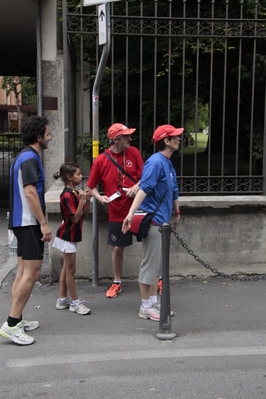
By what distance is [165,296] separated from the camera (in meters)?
3.92

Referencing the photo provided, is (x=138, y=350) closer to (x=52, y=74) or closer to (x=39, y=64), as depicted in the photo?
(x=52, y=74)

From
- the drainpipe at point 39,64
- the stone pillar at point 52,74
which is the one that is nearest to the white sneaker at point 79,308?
the stone pillar at point 52,74

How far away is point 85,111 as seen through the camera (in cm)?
701

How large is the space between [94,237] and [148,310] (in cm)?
114

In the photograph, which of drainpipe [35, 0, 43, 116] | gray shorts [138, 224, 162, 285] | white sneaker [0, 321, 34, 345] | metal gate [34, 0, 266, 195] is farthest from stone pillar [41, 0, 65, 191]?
white sneaker [0, 321, 34, 345]

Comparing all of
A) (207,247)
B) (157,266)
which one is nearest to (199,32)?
(207,247)

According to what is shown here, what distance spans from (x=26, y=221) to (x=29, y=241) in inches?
6.7

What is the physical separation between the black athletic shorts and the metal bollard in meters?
1.06

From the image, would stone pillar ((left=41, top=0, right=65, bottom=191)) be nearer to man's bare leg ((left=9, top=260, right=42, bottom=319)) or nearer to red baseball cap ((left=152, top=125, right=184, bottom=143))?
red baseball cap ((left=152, top=125, right=184, bottom=143))

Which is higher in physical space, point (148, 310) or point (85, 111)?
point (85, 111)

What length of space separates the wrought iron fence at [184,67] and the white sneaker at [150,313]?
181 cm

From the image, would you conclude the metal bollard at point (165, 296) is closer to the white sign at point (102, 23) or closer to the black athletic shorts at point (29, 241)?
the black athletic shorts at point (29, 241)

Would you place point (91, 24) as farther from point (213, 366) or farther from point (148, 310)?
point (213, 366)

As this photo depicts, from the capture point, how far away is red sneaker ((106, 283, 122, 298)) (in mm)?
5031
